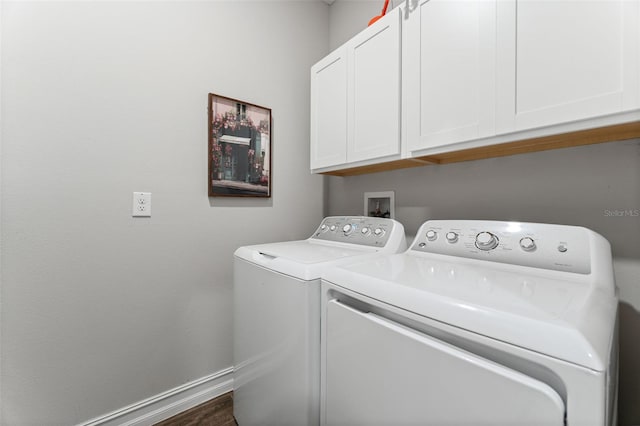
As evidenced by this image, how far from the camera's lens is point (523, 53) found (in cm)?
87

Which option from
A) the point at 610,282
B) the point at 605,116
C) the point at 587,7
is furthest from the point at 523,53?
the point at 610,282

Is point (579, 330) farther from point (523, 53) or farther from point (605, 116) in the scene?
point (523, 53)

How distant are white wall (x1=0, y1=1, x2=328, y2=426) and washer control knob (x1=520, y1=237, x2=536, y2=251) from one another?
138 centimetres

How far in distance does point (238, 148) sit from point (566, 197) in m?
1.63

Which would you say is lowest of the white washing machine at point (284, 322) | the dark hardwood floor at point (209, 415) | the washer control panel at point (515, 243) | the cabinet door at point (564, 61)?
the dark hardwood floor at point (209, 415)

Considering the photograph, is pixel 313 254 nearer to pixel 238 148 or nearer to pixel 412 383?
pixel 412 383

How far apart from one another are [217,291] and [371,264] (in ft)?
3.59

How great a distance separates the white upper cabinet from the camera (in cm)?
127

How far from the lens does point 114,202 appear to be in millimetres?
1299

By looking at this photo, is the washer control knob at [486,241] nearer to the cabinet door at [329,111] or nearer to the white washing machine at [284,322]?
the white washing machine at [284,322]

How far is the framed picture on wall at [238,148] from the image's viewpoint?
157 cm

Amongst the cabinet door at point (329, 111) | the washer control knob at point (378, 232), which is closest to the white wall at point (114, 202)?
the cabinet door at point (329, 111)

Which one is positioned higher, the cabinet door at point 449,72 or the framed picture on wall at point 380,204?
the cabinet door at point 449,72

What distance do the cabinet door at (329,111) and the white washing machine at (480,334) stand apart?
0.83 m
